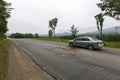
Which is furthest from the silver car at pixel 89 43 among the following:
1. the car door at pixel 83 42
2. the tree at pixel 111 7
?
the tree at pixel 111 7

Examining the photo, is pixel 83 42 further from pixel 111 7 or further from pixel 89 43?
pixel 111 7

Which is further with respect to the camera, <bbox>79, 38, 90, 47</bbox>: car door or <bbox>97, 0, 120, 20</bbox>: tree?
<bbox>97, 0, 120, 20</bbox>: tree

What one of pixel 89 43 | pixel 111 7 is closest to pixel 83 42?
pixel 89 43

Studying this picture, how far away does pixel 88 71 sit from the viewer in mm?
7531

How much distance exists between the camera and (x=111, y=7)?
1100 inches

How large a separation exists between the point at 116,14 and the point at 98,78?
24.2 metres

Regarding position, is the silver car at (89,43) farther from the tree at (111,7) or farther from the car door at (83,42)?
the tree at (111,7)

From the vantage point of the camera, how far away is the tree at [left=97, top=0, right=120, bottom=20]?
26761 mm

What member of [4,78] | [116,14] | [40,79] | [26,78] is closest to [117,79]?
[40,79]

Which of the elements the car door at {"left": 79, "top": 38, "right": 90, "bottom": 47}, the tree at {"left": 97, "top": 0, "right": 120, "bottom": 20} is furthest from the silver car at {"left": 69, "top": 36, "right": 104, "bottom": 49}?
the tree at {"left": 97, "top": 0, "right": 120, "bottom": 20}

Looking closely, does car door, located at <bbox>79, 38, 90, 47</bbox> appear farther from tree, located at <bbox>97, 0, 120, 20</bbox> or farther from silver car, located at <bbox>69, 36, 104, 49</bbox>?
tree, located at <bbox>97, 0, 120, 20</bbox>

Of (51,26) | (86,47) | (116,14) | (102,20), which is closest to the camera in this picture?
(86,47)

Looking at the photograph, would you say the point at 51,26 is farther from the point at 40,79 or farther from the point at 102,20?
the point at 40,79

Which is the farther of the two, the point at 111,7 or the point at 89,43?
the point at 111,7
